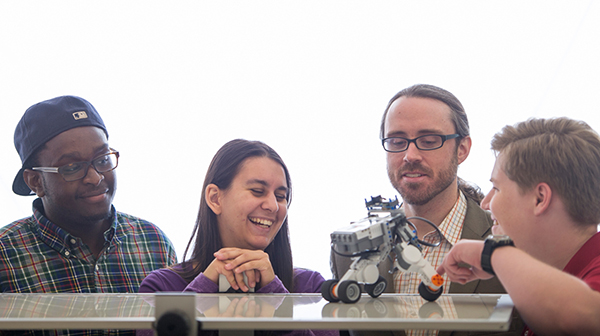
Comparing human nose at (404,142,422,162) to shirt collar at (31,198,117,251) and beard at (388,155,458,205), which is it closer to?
beard at (388,155,458,205)

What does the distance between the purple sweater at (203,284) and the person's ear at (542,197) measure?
808 mm

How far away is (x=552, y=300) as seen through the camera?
1.12 metres

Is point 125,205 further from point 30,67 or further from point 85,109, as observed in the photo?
point 85,109

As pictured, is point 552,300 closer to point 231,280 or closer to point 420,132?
point 231,280

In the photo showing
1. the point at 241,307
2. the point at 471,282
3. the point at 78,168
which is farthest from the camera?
the point at 78,168

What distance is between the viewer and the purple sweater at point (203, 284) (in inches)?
63.7

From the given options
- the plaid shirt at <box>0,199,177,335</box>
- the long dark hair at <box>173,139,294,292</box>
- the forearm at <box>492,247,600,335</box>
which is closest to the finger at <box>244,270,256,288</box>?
the long dark hair at <box>173,139,294,292</box>

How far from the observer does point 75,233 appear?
2066 mm

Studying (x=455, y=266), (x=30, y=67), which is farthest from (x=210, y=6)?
(x=455, y=266)

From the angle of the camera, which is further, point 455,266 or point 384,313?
point 455,266

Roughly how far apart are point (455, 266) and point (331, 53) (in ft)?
8.24

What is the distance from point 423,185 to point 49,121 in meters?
1.63

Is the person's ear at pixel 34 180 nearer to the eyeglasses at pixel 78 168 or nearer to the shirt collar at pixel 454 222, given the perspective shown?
the eyeglasses at pixel 78 168

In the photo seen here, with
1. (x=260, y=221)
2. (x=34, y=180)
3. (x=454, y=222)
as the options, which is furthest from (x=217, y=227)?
(x=454, y=222)
